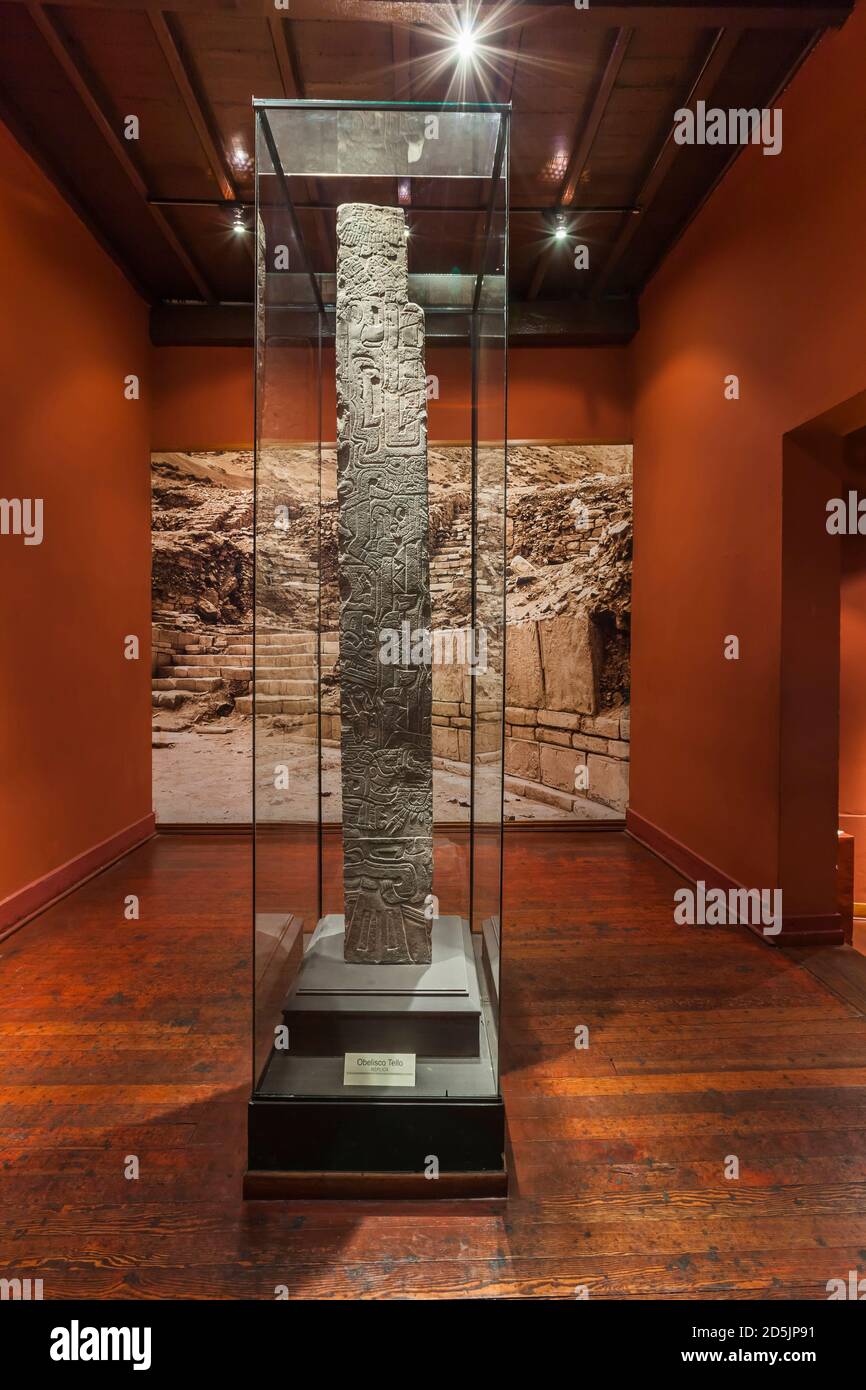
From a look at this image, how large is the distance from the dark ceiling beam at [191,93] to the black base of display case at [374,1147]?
3958mm

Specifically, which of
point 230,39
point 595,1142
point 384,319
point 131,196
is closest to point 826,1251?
point 595,1142

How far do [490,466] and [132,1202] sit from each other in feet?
7.73

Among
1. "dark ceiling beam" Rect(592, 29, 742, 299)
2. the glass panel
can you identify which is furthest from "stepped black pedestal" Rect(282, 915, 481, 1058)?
"dark ceiling beam" Rect(592, 29, 742, 299)

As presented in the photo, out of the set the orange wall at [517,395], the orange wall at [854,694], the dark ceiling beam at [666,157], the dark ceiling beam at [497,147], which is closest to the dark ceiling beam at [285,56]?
the dark ceiling beam at [497,147]

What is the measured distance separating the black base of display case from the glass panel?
0.14 ft

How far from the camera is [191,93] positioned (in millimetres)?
3182

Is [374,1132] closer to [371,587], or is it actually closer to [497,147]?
[371,587]

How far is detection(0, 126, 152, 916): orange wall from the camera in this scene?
3.44 meters

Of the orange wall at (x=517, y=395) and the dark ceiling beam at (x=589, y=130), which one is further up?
the dark ceiling beam at (x=589, y=130)

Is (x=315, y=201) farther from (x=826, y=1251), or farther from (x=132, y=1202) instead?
(x=826, y=1251)

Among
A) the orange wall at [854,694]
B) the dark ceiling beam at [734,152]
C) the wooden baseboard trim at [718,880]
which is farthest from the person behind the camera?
the orange wall at [854,694]

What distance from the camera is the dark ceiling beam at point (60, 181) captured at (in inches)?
130

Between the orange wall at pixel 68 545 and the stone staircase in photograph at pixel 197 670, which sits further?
the stone staircase in photograph at pixel 197 670

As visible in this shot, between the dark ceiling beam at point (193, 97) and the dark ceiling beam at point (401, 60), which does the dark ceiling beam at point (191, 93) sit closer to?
the dark ceiling beam at point (193, 97)
